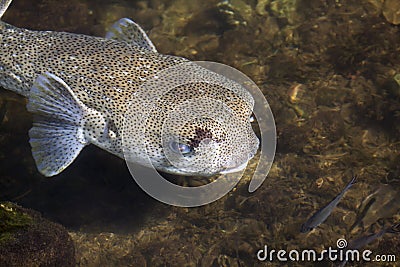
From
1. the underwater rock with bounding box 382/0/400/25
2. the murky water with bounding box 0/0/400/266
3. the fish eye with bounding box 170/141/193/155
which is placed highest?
the underwater rock with bounding box 382/0/400/25

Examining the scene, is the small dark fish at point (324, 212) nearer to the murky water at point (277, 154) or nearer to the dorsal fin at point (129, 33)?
the murky water at point (277, 154)

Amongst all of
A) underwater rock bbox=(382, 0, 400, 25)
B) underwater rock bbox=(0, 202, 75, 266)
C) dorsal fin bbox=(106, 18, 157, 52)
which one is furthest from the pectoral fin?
underwater rock bbox=(382, 0, 400, 25)

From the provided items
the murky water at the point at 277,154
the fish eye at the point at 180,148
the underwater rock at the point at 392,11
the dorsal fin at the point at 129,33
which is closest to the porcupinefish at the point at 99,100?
the fish eye at the point at 180,148

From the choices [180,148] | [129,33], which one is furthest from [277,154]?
[129,33]

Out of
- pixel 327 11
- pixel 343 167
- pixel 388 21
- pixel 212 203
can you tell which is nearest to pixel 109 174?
pixel 212 203

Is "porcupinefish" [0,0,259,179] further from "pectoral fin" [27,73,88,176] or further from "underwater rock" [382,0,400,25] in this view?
"underwater rock" [382,0,400,25]

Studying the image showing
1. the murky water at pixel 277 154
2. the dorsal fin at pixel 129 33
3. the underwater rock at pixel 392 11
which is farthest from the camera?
the underwater rock at pixel 392 11

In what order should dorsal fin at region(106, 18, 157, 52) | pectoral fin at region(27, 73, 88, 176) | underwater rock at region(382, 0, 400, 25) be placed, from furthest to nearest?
1. underwater rock at region(382, 0, 400, 25)
2. dorsal fin at region(106, 18, 157, 52)
3. pectoral fin at region(27, 73, 88, 176)

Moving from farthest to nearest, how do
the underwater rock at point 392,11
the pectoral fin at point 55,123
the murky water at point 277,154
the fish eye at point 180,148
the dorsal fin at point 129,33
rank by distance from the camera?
the underwater rock at point 392,11
the dorsal fin at point 129,33
the murky water at point 277,154
the pectoral fin at point 55,123
the fish eye at point 180,148

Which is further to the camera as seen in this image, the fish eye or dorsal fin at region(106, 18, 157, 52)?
dorsal fin at region(106, 18, 157, 52)

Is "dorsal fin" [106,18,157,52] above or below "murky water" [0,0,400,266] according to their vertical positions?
above
